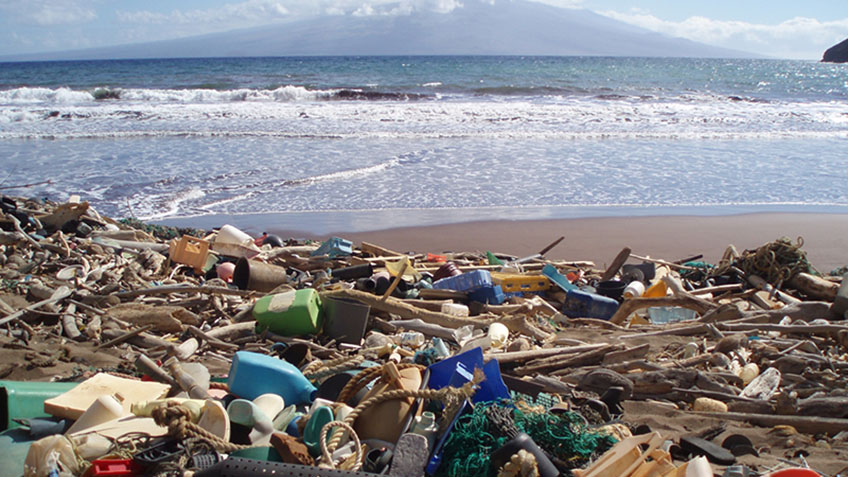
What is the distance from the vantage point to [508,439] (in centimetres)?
267

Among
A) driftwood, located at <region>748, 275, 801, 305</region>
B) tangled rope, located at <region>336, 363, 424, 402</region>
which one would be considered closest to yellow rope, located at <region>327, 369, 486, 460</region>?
tangled rope, located at <region>336, 363, 424, 402</region>

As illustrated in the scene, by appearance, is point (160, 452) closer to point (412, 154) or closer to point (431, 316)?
point (431, 316)

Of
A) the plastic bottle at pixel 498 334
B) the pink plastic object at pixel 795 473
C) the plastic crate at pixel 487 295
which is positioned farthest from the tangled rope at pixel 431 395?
the plastic crate at pixel 487 295

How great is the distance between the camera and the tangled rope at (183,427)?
2.67 metres

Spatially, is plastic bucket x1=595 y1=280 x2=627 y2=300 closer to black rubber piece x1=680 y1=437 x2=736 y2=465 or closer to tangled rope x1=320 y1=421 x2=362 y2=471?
black rubber piece x1=680 y1=437 x2=736 y2=465

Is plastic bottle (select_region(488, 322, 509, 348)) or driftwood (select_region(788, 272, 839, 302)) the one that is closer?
plastic bottle (select_region(488, 322, 509, 348))

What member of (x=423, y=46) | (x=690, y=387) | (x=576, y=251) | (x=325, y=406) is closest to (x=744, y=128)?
(x=576, y=251)

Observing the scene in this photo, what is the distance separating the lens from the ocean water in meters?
10.4

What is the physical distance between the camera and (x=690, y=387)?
3678 millimetres

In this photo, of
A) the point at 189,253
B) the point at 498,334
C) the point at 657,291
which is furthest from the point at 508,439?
the point at 189,253

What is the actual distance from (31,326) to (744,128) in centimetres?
2038

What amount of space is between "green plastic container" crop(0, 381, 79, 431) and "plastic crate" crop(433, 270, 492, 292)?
3291 millimetres

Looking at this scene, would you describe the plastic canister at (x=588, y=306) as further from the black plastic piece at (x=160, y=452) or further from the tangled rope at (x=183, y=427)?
the black plastic piece at (x=160, y=452)

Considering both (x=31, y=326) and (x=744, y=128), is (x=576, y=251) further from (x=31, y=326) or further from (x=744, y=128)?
(x=744, y=128)
